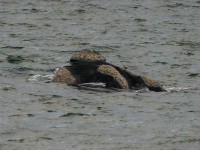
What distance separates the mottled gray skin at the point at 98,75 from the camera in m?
22.8

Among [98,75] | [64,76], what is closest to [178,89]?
[98,75]

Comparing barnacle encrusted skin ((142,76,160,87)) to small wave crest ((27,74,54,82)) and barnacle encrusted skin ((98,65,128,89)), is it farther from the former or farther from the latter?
small wave crest ((27,74,54,82))

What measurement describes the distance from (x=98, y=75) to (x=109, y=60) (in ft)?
18.9

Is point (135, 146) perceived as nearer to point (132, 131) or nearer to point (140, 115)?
point (132, 131)

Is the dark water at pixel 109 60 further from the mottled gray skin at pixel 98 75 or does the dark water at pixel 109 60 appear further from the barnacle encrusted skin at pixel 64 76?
the mottled gray skin at pixel 98 75

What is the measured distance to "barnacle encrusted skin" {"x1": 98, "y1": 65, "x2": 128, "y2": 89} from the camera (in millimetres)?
22719

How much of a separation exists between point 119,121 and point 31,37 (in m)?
13.8

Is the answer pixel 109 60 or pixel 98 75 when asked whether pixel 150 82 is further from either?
pixel 109 60

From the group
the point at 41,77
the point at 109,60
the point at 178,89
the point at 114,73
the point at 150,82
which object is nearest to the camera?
the point at 114,73

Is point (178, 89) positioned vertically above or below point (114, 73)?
below

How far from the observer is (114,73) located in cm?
2284

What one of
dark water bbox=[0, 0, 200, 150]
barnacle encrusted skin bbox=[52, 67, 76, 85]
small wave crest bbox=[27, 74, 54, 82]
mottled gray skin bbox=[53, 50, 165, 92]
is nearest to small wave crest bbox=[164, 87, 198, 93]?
dark water bbox=[0, 0, 200, 150]

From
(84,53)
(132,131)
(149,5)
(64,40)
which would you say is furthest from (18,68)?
(149,5)

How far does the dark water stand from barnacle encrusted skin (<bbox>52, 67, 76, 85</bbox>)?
345 millimetres
